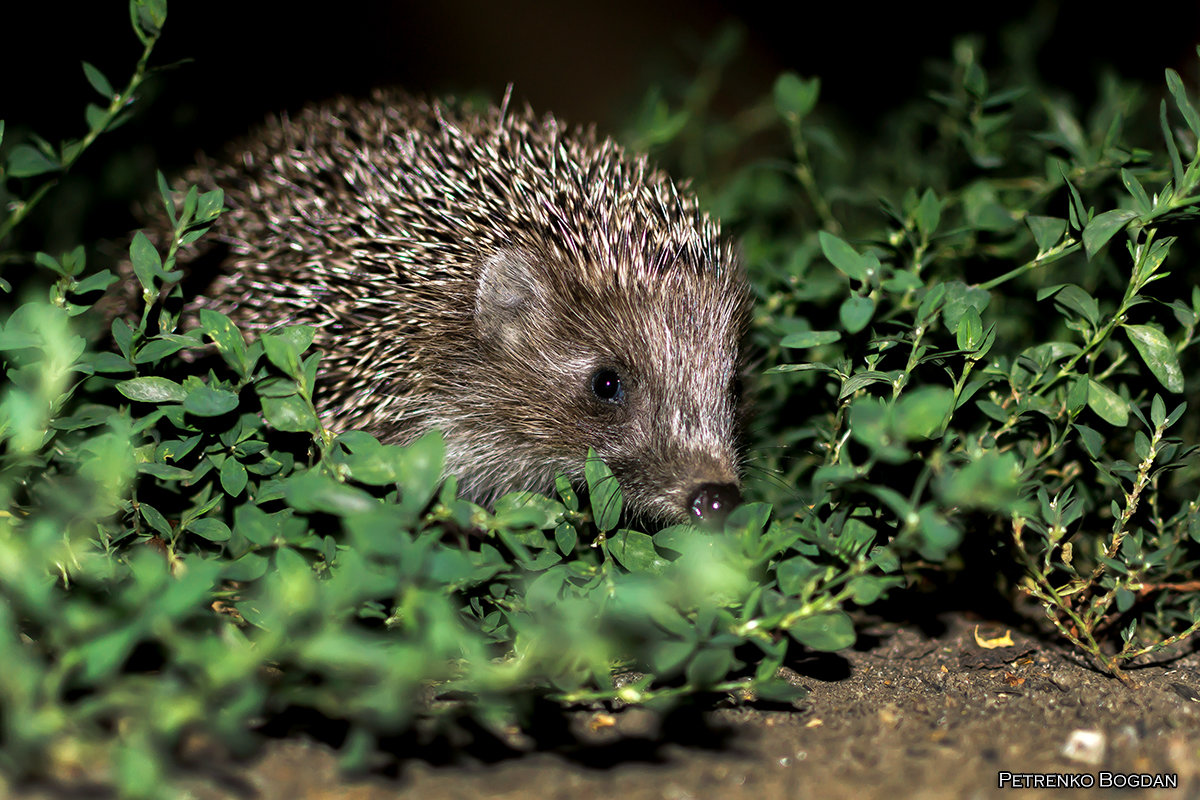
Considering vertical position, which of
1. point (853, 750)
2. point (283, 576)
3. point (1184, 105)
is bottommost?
point (853, 750)

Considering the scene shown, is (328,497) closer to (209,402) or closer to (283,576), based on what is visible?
(283,576)

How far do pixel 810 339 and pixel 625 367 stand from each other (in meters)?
0.85

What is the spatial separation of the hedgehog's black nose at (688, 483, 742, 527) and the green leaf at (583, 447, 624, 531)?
0.39 meters

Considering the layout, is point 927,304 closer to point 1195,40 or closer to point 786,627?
point 786,627

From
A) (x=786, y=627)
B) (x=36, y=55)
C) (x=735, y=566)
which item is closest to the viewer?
(x=786, y=627)

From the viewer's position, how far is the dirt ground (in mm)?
2164

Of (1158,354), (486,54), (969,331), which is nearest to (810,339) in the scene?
(969,331)

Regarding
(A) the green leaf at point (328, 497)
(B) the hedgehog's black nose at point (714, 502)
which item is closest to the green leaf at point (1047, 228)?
(B) the hedgehog's black nose at point (714, 502)

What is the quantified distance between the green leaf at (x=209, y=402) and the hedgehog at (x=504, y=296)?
2.79 ft

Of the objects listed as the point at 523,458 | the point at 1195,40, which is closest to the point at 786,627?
the point at 523,458

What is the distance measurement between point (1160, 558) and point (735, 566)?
1327 millimetres

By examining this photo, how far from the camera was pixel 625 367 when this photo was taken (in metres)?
3.57

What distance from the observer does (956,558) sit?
3396 mm

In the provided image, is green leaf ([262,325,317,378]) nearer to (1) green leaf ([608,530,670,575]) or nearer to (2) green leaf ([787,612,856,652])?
(1) green leaf ([608,530,670,575])
